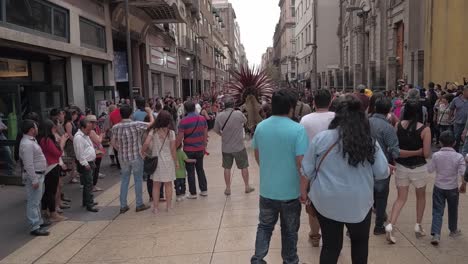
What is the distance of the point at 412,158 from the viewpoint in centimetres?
510

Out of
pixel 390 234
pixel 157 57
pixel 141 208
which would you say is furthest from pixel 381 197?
pixel 157 57

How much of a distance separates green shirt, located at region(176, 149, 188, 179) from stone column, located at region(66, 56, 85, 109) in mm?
8090

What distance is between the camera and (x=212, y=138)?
18.3 metres

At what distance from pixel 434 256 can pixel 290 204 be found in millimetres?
1930

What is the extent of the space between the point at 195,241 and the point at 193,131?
8.44 ft

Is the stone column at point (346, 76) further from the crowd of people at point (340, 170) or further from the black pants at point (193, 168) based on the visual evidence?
the crowd of people at point (340, 170)

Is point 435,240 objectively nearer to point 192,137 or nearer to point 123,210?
point 192,137

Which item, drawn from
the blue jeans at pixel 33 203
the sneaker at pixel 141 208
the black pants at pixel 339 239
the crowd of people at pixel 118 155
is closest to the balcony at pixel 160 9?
the crowd of people at pixel 118 155

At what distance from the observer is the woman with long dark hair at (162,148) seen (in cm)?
694

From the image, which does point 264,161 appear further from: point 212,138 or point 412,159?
point 212,138

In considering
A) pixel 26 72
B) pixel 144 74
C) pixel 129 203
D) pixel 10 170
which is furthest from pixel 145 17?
pixel 129 203

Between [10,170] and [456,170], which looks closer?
[456,170]

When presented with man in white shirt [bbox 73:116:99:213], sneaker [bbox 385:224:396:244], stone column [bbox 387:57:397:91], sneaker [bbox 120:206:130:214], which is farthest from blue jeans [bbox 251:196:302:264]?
stone column [bbox 387:57:397:91]

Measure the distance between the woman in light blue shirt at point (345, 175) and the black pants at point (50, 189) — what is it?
4576mm
